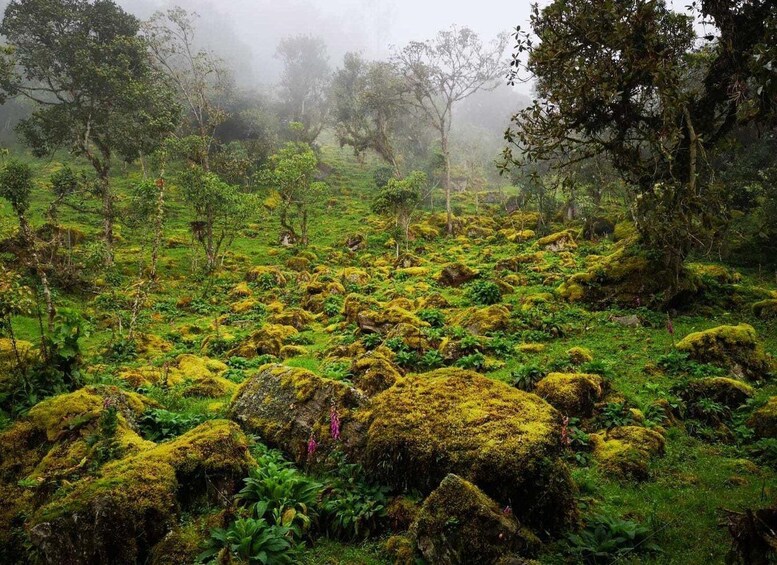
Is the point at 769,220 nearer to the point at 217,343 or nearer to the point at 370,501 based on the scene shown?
the point at 370,501

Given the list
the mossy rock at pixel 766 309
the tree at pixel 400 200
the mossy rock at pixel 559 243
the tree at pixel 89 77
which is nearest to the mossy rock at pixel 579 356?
the mossy rock at pixel 766 309

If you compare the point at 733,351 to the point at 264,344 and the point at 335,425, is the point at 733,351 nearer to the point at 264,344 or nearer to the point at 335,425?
the point at 335,425

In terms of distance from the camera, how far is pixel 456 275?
2333 centimetres

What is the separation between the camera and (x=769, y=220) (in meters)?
20.0

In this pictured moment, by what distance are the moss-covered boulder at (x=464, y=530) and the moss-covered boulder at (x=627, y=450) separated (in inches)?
112

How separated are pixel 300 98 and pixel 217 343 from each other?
206 ft

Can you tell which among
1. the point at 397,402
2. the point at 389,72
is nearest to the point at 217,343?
the point at 397,402

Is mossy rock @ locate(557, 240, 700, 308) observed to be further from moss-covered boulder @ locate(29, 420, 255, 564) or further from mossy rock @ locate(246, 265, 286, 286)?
mossy rock @ locate(246, 265, 286, 286)

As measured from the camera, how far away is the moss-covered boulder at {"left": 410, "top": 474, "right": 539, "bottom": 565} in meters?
4.29

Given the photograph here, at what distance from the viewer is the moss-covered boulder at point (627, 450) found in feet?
21.9

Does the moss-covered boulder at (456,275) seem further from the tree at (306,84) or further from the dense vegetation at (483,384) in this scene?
the tree at (306,84)

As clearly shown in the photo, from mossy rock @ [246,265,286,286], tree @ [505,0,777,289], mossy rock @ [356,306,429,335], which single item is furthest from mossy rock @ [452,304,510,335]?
mossy rock @ [246,265,286,286]

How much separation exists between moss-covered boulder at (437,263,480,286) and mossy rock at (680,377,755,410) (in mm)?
14351

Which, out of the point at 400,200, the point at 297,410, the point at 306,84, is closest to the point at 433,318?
the point at 297,410
